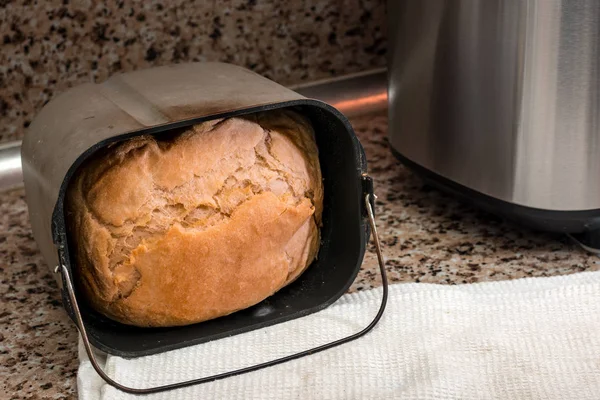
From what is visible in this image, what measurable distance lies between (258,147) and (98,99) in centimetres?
13

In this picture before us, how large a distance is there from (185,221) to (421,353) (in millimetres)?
188

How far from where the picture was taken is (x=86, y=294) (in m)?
0.60

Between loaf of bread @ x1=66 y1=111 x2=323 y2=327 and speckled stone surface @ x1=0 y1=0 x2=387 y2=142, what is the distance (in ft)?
1.10

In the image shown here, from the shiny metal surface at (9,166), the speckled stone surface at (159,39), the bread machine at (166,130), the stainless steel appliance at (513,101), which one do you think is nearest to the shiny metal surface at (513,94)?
the stainless steel appliance at (513,101)

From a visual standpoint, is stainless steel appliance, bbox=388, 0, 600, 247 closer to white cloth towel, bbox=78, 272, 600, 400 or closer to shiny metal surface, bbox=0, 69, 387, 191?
white cloth towel, bbox=78, 272, 600, 400

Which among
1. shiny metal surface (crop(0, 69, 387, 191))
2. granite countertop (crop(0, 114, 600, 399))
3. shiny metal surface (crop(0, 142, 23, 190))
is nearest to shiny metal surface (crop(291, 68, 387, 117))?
shiny metal surface (crop(0, 69, 387, 191))

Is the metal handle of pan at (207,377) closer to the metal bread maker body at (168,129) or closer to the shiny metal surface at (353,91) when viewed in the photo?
the metal bread maker body at (168,129)

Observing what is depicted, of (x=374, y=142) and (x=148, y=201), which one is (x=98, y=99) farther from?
(x=374, y=142)

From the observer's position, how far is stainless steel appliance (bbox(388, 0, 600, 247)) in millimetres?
625

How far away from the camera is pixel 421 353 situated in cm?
58

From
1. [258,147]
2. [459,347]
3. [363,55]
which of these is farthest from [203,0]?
[459,347]

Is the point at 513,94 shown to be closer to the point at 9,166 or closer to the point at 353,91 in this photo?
A: the point at 353,91

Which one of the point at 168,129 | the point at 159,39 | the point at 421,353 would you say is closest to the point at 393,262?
the point at 421,353

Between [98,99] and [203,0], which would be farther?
[203,0]
